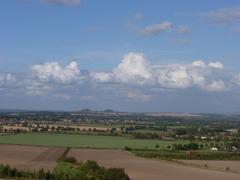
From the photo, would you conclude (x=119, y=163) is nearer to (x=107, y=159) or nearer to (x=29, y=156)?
(x=107, y=159)

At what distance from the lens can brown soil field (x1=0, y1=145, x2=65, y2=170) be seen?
2724 inches

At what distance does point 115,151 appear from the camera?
98250 mm

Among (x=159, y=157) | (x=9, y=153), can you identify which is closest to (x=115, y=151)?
(x=159, y=157)

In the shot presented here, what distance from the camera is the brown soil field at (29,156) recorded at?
2724 inches

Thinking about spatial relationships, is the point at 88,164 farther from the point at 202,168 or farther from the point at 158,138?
the point at 158,138

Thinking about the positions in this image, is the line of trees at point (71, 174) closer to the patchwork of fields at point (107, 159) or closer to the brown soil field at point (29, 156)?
the patchwork of fields at point (107, 159)

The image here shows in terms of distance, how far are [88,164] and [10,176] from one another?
8.21 meters

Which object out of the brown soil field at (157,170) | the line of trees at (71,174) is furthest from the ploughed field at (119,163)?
the line of trees at (71,174)

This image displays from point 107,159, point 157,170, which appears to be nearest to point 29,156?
point 107,159

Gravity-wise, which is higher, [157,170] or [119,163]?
[119,163]

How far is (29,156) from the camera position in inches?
3270

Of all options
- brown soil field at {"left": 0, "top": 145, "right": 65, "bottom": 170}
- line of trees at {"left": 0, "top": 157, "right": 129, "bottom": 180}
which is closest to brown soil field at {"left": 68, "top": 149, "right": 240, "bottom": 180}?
line of trees at {"left": 0, "top": 157, "right": 129, "bottom": 180}

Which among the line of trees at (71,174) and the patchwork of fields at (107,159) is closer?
the line of trees at (71,174)

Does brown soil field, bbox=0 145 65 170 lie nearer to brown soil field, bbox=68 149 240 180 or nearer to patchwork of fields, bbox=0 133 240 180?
patchwork of fields, bbox=0 133 240 180
